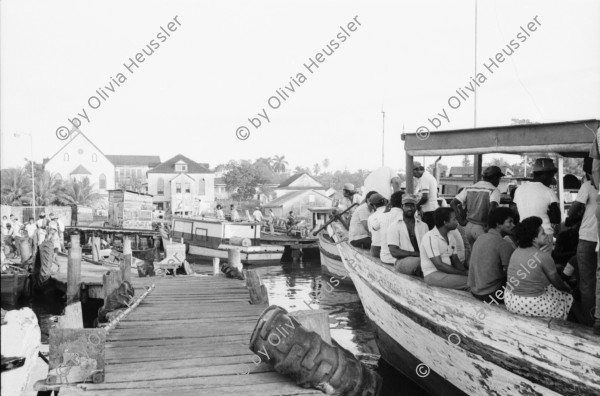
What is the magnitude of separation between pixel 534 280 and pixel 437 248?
1727 millimetres

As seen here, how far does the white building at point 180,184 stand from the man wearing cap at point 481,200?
60.1 m

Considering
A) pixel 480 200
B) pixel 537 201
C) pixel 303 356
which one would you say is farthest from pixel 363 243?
pixel 303 356

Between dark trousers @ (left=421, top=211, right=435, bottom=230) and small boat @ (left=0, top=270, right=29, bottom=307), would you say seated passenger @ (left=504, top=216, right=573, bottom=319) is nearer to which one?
dark trousers @ (left=421, top=211, right=435, bottom=230)

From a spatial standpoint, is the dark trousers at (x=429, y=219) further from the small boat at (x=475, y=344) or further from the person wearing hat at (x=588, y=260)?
the person wearing hat at (x=588, y=260)

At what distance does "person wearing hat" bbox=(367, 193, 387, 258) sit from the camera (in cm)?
923

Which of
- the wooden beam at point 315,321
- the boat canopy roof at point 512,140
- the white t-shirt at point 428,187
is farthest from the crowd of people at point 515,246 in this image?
the wooden beam at point 315,321

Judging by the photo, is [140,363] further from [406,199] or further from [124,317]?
[406,199]

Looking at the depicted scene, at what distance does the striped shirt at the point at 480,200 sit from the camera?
24.0 ft

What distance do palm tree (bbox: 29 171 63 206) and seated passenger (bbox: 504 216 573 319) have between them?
51063mm

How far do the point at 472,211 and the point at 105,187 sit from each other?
215 ft

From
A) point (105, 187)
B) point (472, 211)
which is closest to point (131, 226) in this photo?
point (105, 187)

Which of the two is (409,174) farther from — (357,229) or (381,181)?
(357,229)

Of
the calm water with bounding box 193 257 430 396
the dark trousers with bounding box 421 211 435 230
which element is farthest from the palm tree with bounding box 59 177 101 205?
the dark trousers with bounding box 421 211 435 230

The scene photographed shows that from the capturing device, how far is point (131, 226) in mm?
42719
